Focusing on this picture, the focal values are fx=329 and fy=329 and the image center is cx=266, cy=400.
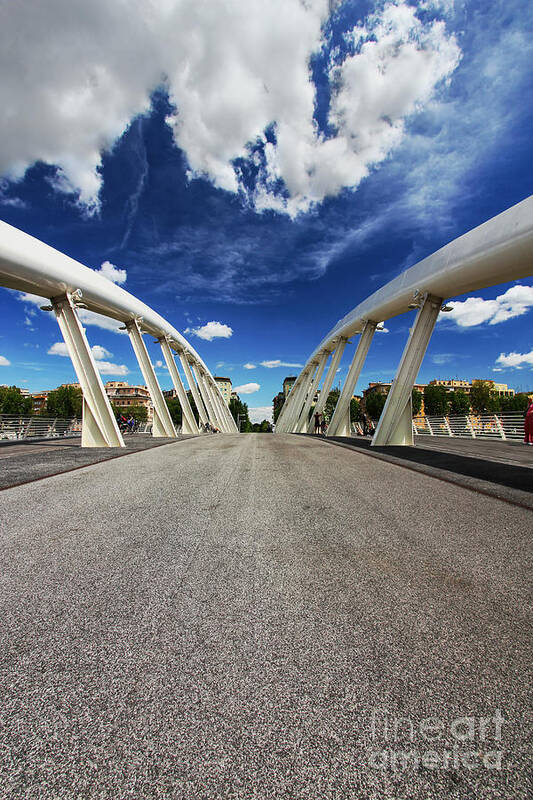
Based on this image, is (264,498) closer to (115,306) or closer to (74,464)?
(74,464)

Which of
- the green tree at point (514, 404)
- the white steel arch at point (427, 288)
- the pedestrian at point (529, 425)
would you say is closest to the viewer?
the white steel arch at point (427, 288)

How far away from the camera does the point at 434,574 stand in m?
2.28

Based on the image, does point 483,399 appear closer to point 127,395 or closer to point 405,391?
point 405,391

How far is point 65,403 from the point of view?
208ft

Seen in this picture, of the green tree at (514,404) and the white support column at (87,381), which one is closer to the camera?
the white support column at (87,381)

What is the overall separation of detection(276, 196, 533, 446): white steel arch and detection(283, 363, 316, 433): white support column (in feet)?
58.5

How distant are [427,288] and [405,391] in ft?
12.6

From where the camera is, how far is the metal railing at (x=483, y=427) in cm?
1565

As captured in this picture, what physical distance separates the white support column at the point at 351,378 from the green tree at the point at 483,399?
212ft

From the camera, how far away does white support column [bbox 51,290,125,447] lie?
473 inches

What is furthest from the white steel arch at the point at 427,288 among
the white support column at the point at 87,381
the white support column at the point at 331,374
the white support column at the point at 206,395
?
the white support column at the point at 206,395

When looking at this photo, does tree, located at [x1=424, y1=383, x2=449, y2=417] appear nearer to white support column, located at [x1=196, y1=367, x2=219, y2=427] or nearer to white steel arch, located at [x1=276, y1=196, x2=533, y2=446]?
white support column, located at [x1=196, y1=367, x2=219, y2=427]

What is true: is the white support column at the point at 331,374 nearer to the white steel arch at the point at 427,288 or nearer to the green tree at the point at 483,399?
the white steel arch at the point at 427,288

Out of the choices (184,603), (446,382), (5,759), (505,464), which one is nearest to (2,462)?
(184,603)
